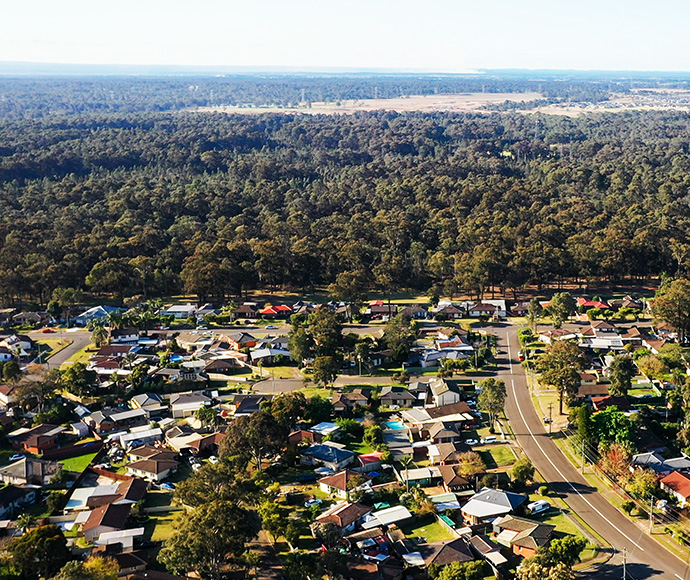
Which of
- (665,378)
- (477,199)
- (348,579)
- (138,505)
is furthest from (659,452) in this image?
(477,199)

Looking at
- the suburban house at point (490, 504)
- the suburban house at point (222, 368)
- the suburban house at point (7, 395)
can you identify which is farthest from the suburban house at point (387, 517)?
the suburban house at point (7, 395)

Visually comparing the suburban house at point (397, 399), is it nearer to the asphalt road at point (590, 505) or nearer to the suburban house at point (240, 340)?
the asphalt road at point (590, 505)

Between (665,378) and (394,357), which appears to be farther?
(394,357)

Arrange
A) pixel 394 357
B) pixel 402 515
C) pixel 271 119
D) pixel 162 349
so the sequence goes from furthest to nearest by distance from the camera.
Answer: pixel 271 119 → pixel 162 349 → pixel 394 357 → pixel 402 515

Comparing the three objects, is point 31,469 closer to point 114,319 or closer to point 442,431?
point 442,431

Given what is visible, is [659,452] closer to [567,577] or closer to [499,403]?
[499,403]

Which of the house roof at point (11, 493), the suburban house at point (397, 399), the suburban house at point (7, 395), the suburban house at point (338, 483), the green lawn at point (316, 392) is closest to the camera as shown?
the house roof at point (11, 493)

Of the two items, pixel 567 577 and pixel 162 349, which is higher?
pixel 567 577
